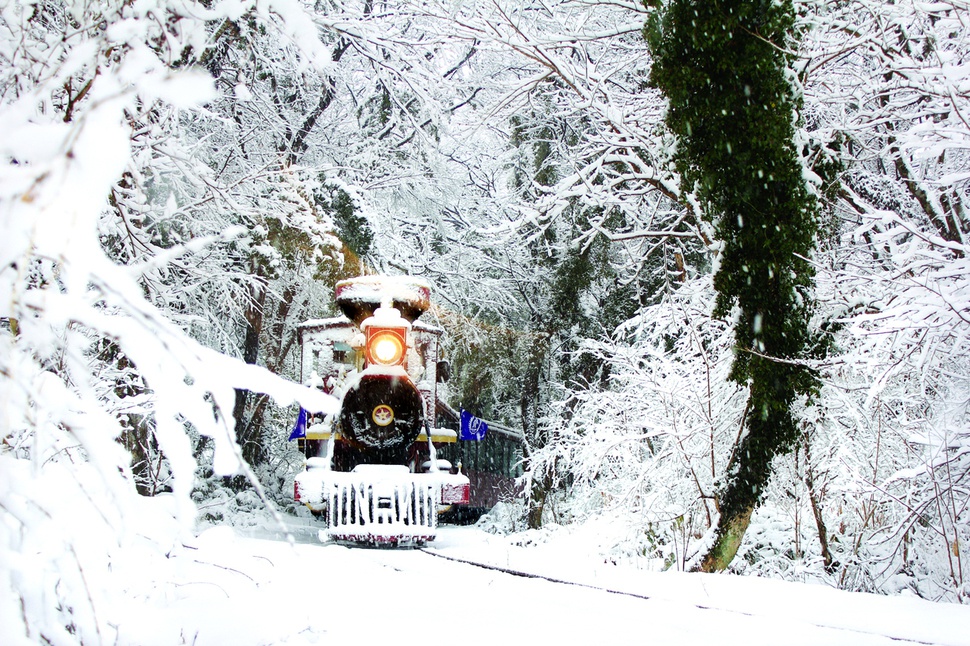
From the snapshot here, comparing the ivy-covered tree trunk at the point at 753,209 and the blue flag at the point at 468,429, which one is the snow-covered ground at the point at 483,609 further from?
the blue flag at the point at 468,429

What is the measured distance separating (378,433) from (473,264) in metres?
6.91

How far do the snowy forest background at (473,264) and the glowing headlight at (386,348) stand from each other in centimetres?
136

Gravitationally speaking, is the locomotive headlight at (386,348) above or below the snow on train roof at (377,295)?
below

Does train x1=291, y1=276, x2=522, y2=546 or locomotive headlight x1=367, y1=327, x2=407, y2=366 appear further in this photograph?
locomotive headlight x1=367, y1=327, x2=407, y2=366

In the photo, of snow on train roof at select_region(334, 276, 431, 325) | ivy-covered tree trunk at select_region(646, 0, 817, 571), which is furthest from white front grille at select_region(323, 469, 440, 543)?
ivy-covered tree trunk at select_region(646, 0, 817, 571)

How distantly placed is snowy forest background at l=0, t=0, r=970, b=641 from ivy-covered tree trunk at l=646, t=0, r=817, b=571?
0.70 feet

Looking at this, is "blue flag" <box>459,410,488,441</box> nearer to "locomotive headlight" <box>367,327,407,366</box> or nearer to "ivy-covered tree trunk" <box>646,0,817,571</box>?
"locomotive headlight" <box>367,327,407,366</box>

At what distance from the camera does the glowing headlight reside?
296 inches

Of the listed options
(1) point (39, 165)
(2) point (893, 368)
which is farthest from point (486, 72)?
(1) point (39, 165)

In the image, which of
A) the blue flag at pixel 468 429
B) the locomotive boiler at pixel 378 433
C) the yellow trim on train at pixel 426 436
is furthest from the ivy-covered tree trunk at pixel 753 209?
the blue flag at pixel 468 429

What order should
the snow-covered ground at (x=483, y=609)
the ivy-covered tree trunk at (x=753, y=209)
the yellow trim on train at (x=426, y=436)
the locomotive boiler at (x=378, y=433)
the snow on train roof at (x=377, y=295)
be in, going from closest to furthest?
the snow-covered ground at (x=483, y=609), the ivy-covered tree trunk at (x=753, y=209), the locomotive boiler at (x=378, y=433), the snow on train roof at (x=377, y=295), the yellow trim on train at (x=426, y=436)

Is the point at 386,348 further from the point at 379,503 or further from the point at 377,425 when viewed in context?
the point at 379,503

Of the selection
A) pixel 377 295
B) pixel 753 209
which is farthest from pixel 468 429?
pixel 753 209

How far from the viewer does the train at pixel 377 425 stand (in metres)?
7.02
